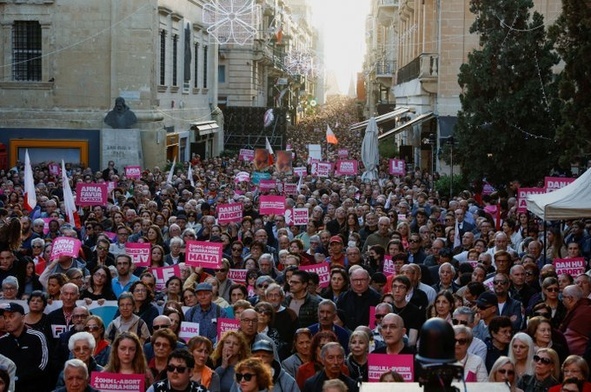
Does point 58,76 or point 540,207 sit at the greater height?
point 58,76

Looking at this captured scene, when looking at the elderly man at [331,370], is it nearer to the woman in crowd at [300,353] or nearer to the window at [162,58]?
the woman in crowd at [300,353]

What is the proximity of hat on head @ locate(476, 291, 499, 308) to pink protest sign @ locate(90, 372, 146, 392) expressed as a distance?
11.8ft

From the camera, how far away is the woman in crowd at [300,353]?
31.4 ft

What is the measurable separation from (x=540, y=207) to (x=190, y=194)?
34.2 feet

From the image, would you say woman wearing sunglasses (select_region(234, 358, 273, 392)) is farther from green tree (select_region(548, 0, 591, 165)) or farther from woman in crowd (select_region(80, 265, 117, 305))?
green tree (select_region(548, 0, 591, 165))

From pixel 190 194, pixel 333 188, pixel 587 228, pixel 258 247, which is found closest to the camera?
pixel 258 247

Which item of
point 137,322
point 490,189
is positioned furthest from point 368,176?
point 137,322

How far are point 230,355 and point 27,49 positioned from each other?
30262 mm

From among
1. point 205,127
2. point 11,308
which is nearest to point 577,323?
point 11,308

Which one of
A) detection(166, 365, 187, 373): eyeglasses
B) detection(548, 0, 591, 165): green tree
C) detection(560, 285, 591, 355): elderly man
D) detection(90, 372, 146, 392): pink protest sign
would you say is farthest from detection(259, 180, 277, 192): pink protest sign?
detection(166, 365, 187, 373): eyeglasses

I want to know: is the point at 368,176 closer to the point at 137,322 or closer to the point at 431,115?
the point at 431,115

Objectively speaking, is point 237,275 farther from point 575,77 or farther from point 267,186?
point 267,186

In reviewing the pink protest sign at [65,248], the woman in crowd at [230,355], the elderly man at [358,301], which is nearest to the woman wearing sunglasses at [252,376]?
the woman in crowd at [230,355]

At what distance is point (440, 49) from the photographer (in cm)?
3681
